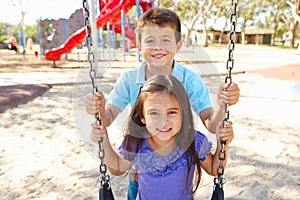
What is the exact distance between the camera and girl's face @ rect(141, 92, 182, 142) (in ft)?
3.48

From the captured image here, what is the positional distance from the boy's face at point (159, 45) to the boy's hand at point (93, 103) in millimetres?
257

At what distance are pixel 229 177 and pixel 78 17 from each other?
1283 centimetres

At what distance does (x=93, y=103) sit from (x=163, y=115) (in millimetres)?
305

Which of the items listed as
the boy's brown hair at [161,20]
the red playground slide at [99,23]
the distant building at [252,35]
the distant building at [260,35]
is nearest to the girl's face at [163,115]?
the boy's brown hair at [161,20]

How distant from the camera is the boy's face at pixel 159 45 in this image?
1246 mm

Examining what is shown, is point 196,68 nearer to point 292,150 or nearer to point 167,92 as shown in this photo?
point 167,92

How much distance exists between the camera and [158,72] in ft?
4.29

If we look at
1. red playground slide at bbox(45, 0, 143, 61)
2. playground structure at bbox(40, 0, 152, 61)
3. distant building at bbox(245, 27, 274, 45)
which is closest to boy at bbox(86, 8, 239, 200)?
playground structure at bbox(40, 0, 152, 61)

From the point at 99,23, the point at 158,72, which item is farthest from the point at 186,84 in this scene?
the point at 99,23

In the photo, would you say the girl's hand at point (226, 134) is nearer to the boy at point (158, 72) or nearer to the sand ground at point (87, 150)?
the boy at point (158, 72)

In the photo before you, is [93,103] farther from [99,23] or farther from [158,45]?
[99,23]

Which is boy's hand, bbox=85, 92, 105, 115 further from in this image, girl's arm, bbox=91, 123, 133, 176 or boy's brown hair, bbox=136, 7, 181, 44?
boy's brown hair, bbox=136, 7, 181, 44

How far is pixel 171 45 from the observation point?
1.25 metres

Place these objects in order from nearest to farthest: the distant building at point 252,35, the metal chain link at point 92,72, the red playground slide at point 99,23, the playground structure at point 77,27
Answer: the metal chain link at point 92,72
the red playground slide at point 99,23
the playground structure at point 77,27
the distant building at point 252,35
